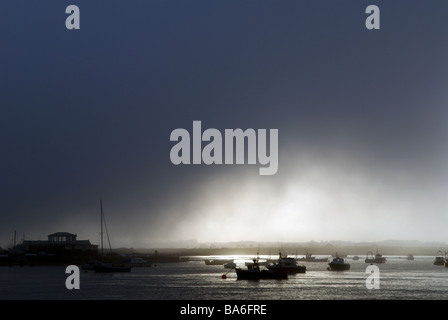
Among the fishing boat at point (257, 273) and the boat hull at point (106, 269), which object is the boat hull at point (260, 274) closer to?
the fishing boat at point (257, 273)

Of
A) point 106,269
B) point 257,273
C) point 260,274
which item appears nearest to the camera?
point 260,274

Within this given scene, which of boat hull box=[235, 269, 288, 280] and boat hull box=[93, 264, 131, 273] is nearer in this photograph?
boat hull box=[235, 269, 288, 280]

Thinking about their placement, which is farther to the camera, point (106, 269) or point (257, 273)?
point (106, 269)

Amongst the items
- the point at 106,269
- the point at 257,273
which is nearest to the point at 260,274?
the point at 257,273

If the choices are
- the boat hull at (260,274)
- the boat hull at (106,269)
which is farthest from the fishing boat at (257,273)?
the boat hull at (106,269)

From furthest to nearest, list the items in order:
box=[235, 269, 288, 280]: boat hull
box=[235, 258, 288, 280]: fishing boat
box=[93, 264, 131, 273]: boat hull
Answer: box=[93, 264, 131, 273]: boat hull
box=[235, 258, 288, 280]: fishing boat
box=[235, 269, 288, 280]: boat hull

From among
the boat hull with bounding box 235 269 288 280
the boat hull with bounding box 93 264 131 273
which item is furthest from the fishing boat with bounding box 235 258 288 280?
the boat hull with bounding box 93 264 131 273

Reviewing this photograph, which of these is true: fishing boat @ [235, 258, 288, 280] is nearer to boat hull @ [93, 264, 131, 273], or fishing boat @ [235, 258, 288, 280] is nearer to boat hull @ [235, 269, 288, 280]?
boat hull @ [235, 269, 288, 280]

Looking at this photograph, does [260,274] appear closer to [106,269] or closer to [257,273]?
[257,273]
